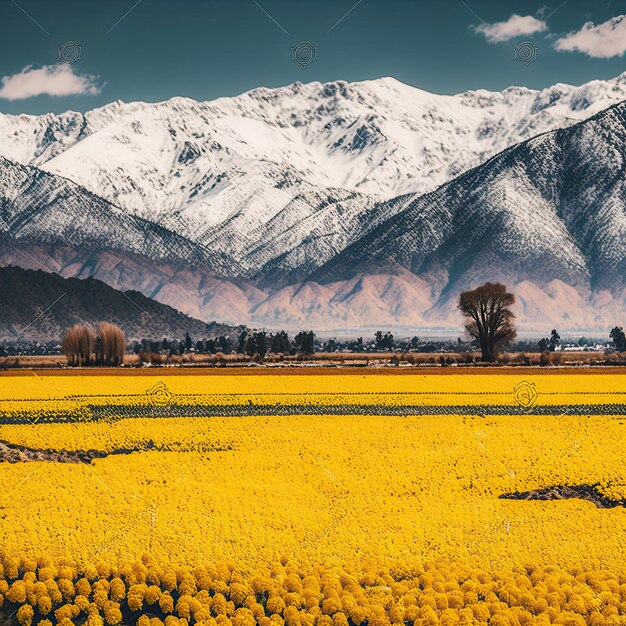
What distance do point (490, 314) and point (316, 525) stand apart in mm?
89809

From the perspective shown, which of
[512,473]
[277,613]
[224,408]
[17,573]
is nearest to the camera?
[277,613]

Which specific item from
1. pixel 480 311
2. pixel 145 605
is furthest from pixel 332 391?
pixel 480 311

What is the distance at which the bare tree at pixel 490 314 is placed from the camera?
11131 cm

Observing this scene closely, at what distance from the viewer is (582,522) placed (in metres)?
25.5

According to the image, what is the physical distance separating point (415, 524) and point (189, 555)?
18.2 feet

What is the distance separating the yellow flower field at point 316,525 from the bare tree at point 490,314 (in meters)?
69.0

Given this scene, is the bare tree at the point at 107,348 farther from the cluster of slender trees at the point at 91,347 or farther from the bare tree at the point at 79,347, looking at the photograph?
the bare tree at the point at 79,347

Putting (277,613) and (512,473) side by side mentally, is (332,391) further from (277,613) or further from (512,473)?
(277,613)

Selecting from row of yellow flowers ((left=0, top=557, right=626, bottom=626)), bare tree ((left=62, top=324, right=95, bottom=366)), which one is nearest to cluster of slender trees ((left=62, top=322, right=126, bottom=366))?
bare tree ((left=62, top=324, right=95, bottom=366))

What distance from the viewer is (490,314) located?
112 metres

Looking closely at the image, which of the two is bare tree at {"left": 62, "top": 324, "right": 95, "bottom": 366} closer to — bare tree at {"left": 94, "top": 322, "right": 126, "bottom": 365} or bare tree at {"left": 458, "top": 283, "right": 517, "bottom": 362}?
bare tree at {"left": 94, "top": 322, "right": 126, "bottom": 365}

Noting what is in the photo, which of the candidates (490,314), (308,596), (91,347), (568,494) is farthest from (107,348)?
(308,596)

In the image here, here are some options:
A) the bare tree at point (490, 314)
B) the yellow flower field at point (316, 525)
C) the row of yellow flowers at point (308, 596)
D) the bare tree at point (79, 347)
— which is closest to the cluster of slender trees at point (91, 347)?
the bare tree at point (79, 347)

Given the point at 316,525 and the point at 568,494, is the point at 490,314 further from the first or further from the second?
the point at 316,525
